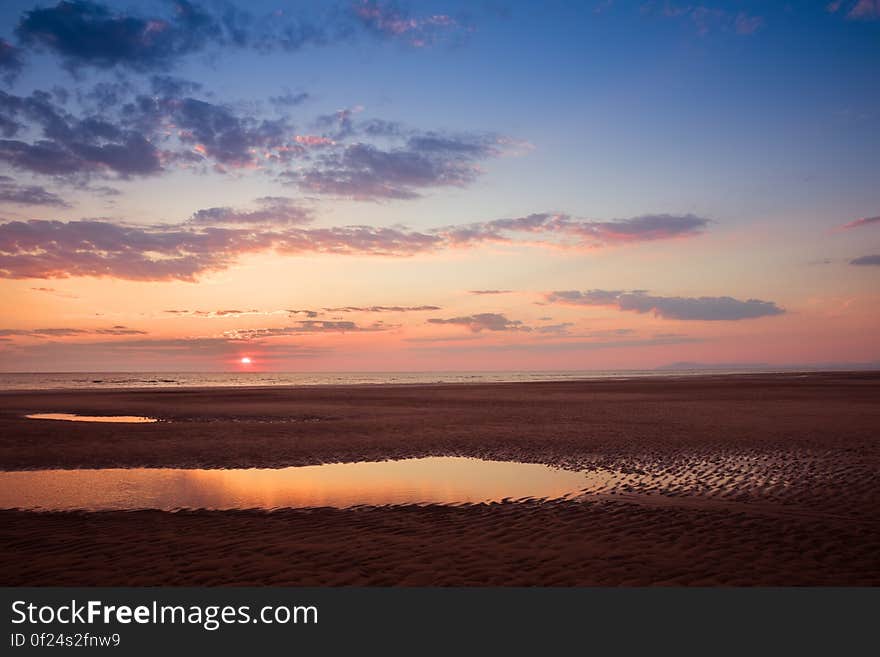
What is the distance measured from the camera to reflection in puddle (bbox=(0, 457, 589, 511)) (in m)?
14.0

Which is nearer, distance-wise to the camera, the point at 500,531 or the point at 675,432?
the point at 500,531

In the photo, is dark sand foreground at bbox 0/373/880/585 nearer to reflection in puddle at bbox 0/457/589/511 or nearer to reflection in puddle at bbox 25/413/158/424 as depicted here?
reflection in puddle at bbox 0/457/589/511

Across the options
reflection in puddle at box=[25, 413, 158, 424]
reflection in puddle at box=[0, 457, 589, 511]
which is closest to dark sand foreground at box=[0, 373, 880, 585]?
reflection in puddle at box=[0, 457, 589, 511]

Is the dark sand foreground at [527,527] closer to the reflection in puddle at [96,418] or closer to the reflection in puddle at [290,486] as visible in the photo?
the reflection in puddle at [290,486]

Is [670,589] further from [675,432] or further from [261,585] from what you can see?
[675,432]

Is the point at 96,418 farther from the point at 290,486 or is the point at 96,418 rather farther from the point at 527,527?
the point at 527,527

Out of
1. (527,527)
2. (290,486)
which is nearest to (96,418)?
(290,486)

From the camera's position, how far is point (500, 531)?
11070 millimetres

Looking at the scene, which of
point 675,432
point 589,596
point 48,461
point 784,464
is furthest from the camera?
point 675,432

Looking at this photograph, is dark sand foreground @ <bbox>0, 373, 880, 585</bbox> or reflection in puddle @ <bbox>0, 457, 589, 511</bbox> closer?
dark sand foreground @ <bbox>0, 373, 880, 585</bbox>

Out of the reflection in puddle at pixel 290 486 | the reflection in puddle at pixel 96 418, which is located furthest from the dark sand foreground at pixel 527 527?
the reflection in puddle at pixel 96 418

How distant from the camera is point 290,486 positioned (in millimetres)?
16031

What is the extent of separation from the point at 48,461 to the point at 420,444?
14732 mm

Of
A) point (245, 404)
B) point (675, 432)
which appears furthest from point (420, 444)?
point (245, 404)
